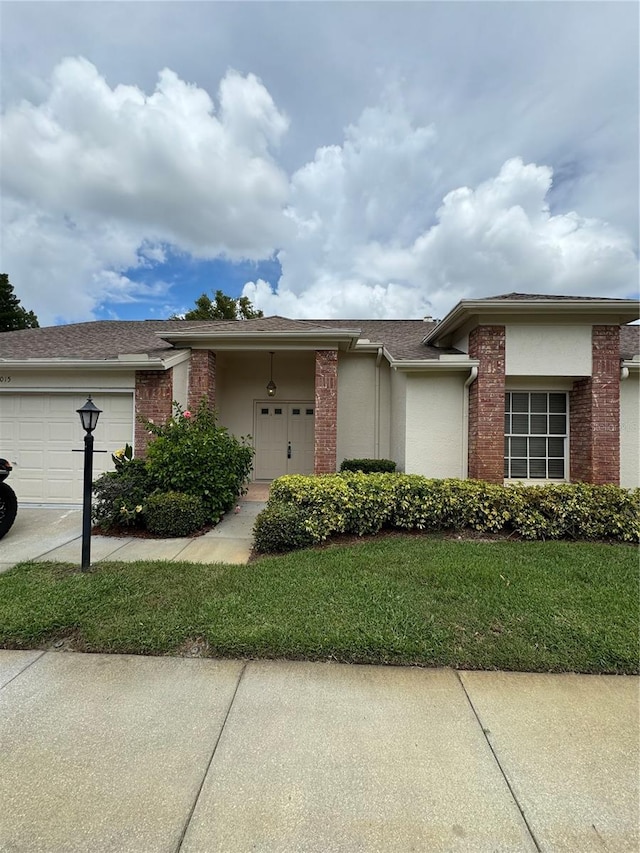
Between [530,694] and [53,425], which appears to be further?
[53,425]

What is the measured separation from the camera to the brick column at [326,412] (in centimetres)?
861

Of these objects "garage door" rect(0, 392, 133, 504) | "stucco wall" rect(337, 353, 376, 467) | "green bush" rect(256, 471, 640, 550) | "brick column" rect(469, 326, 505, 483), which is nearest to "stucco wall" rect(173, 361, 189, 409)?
"garage door" rect(0, 392, 133, 504)

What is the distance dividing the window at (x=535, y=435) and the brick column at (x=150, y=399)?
22.6 ft

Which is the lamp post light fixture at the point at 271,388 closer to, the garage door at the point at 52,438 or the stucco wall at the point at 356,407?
the stucco wall at the point at 356,407

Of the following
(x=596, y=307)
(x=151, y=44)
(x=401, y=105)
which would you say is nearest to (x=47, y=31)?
(x=151, y=44)

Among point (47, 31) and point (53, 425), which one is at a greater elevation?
point (47, 31)

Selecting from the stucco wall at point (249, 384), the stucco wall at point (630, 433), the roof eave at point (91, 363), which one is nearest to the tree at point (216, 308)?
the stucco wall at point (249, 384)

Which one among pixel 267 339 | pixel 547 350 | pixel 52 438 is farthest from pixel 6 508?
pixel 547 350

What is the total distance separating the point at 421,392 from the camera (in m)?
7.92

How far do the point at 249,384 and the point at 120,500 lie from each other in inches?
207

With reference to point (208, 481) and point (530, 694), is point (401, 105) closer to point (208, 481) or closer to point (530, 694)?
point (208, 481)

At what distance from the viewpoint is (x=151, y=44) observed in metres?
7.95

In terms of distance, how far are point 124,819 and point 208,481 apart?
16.9 feet

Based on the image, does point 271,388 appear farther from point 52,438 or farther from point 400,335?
point 52,438
